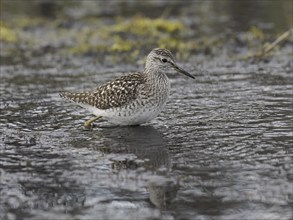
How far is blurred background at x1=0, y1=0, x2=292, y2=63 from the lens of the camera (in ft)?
59.6

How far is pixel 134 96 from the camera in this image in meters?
11.0

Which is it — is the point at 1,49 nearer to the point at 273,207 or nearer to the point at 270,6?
the point at 270,6

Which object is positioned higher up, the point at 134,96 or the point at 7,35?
the point at 7,35

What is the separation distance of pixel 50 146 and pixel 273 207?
3.80 m

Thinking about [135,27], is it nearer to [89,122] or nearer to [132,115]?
[89,122]

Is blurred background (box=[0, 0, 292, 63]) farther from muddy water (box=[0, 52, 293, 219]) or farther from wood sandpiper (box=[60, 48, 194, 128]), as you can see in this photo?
wood sandpiper (box=[60, 48, 194, 128])

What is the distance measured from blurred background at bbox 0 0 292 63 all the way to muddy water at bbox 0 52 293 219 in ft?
13.3

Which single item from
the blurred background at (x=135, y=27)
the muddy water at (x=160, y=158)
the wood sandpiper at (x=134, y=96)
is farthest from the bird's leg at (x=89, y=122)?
the blurred background at (x=135, y=27)

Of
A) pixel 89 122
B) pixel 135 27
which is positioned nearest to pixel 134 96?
pixel 89 122

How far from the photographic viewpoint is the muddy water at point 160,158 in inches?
313

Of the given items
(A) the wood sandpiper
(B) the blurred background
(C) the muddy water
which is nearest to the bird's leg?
(A) the wood sandpiper

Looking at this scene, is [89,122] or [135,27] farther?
[135,27]

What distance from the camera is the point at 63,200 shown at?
820 centimetres

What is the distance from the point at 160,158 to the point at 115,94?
6.62ft
